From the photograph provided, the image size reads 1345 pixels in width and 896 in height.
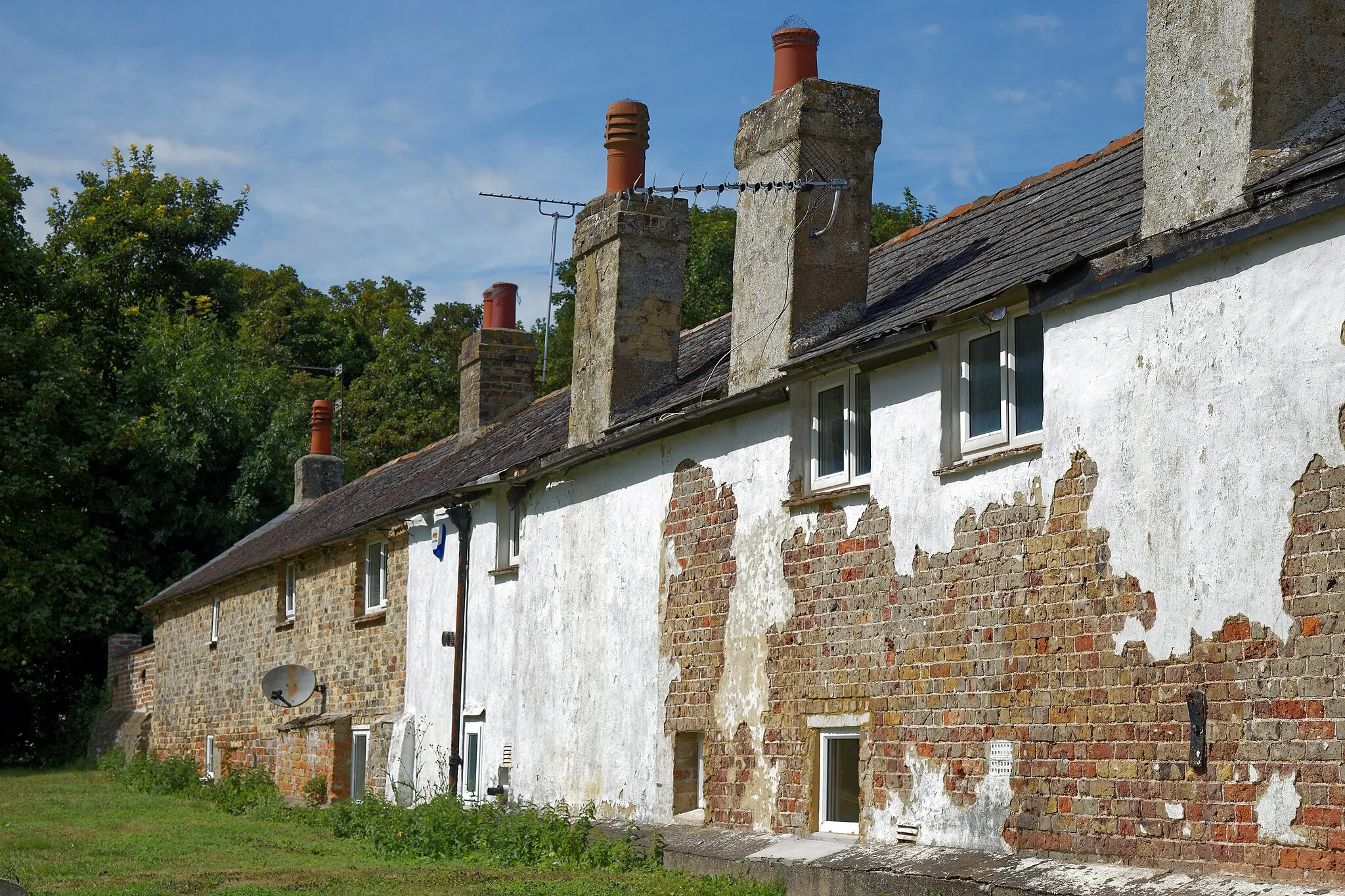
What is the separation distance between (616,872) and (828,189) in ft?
20.1

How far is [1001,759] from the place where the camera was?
10.2 m

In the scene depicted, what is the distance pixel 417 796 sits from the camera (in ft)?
61.3

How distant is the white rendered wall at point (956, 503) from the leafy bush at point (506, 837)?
54cm

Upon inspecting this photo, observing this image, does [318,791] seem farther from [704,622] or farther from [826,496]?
[826,496]

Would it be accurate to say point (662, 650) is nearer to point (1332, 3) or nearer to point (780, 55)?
point (780, 55)

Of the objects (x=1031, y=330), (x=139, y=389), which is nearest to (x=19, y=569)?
(x=139, y=389)

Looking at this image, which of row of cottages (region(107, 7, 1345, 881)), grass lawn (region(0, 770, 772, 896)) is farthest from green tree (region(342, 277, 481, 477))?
row of cottages (region(107, 7, 1345, 881))

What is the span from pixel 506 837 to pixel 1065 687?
6.94 m

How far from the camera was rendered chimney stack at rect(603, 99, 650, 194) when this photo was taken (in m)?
17.6

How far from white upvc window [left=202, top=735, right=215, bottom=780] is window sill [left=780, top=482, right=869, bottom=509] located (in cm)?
1929

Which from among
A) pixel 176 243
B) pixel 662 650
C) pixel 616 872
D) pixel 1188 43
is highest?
pixel 176 243

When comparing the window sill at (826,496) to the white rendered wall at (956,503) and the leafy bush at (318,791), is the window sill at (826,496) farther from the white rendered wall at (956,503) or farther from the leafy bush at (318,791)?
the leafy bush at (318,791)

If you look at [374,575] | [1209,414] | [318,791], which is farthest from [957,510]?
[318,791]

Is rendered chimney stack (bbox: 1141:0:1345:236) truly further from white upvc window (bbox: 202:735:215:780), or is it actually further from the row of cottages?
white upvc window (bbox: 202:735:215:780)
